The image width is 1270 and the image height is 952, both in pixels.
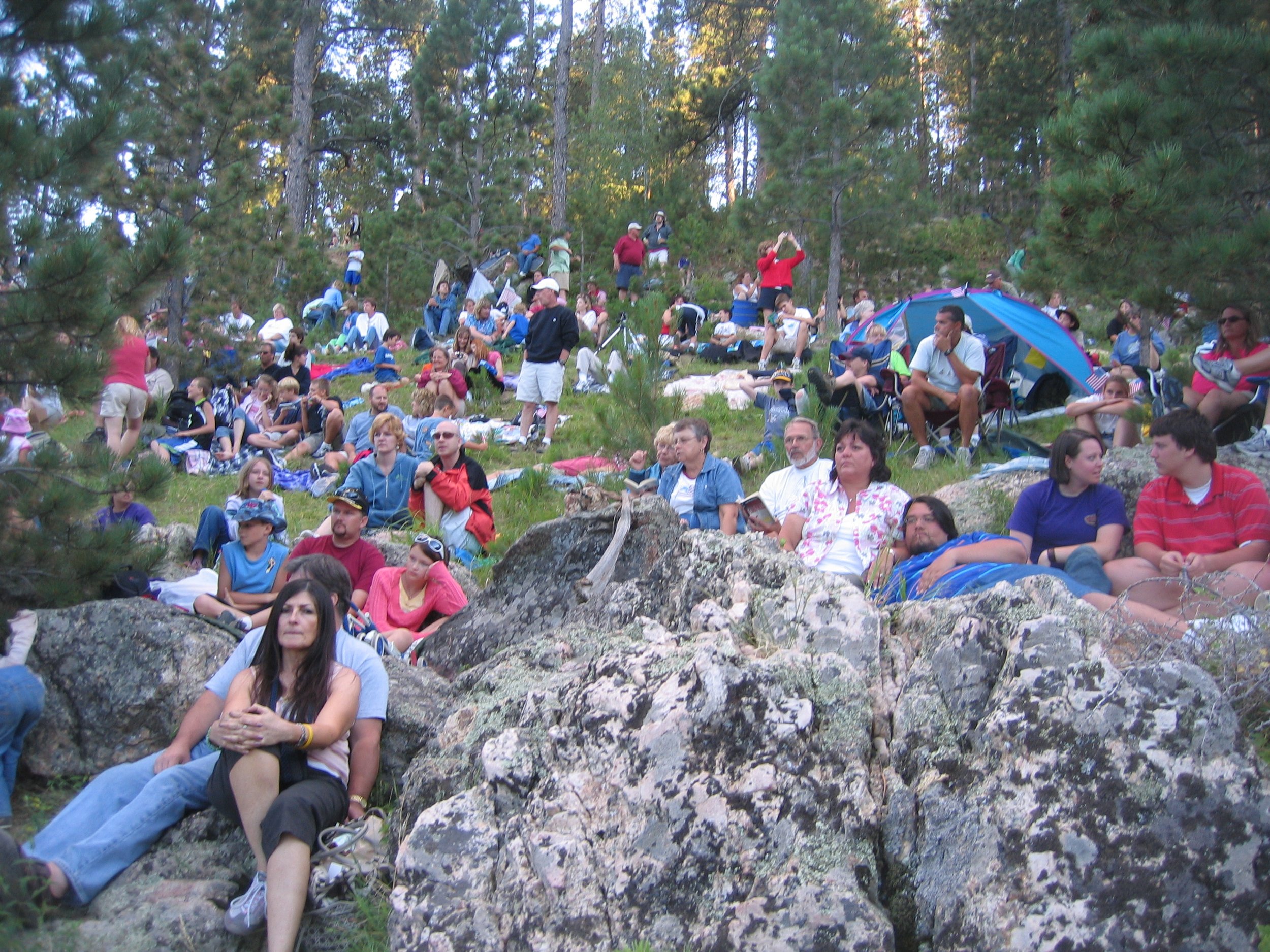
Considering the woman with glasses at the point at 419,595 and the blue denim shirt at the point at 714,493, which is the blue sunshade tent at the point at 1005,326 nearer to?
the blue denim shirt at the point at 714,493

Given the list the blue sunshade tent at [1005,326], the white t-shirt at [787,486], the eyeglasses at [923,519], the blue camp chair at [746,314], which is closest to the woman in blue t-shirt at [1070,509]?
the eyeglasses at [923,519]

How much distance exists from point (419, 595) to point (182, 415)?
6.52 metres

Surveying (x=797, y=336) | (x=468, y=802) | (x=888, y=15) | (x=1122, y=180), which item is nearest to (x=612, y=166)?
(x=888, y=15)

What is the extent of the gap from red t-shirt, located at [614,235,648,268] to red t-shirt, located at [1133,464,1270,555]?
1323 centimetres

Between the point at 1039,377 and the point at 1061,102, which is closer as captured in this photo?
the point at 1061,102

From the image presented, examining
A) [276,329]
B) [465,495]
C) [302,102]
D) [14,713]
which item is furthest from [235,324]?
[14,713]

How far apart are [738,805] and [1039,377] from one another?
26.5 ft

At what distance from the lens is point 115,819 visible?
12.4 ft

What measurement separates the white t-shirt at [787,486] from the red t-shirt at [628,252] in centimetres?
1211

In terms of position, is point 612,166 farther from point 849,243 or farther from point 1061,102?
point 1061,102

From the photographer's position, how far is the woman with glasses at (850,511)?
5348 millimetres

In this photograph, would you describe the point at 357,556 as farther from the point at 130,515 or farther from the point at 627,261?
the point at 627,261

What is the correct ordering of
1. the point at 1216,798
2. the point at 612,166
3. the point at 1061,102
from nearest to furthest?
the point at 1216,798
the point at 1061,102
the point at 612,166

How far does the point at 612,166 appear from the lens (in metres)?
25.3
